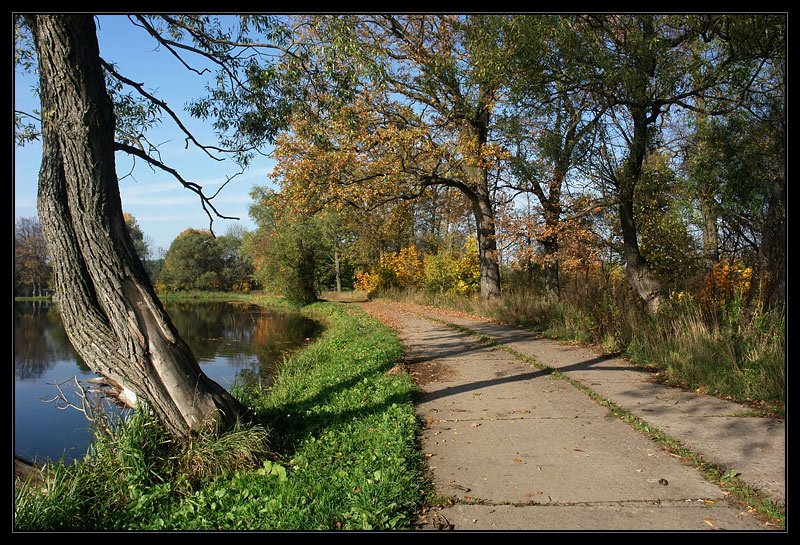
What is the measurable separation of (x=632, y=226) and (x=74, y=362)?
15.8 meters

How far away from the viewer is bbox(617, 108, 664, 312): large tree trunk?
11.7 metres

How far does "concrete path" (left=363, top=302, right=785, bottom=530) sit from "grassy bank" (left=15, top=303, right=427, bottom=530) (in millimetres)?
379

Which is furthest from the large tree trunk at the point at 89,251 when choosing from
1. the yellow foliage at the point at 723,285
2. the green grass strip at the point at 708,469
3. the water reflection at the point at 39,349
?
the yellow foliage at the point at 723,285

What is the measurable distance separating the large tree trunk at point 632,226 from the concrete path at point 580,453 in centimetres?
385

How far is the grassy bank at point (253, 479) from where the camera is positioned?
393 centimetres

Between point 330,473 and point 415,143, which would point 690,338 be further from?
point 415,143

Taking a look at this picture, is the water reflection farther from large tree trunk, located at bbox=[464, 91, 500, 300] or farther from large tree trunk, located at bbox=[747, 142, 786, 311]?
large tree trunk, located at bbox=[464, 91, 500, 300]

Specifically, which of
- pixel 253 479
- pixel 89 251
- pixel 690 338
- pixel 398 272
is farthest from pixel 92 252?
pixel 398 272

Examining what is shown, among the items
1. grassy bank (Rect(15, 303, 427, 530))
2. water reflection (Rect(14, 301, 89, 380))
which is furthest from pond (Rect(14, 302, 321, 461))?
grassy bank (Rect(15, 303, 427, 530))

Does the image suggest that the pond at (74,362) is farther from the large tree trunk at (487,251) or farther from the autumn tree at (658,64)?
the autumn tree at (658,64)

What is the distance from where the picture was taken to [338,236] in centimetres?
3922

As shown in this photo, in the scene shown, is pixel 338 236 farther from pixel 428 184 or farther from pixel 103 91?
pixel 103 91

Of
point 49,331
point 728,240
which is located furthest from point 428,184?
point 49,331

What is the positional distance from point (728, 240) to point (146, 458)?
15.8m
